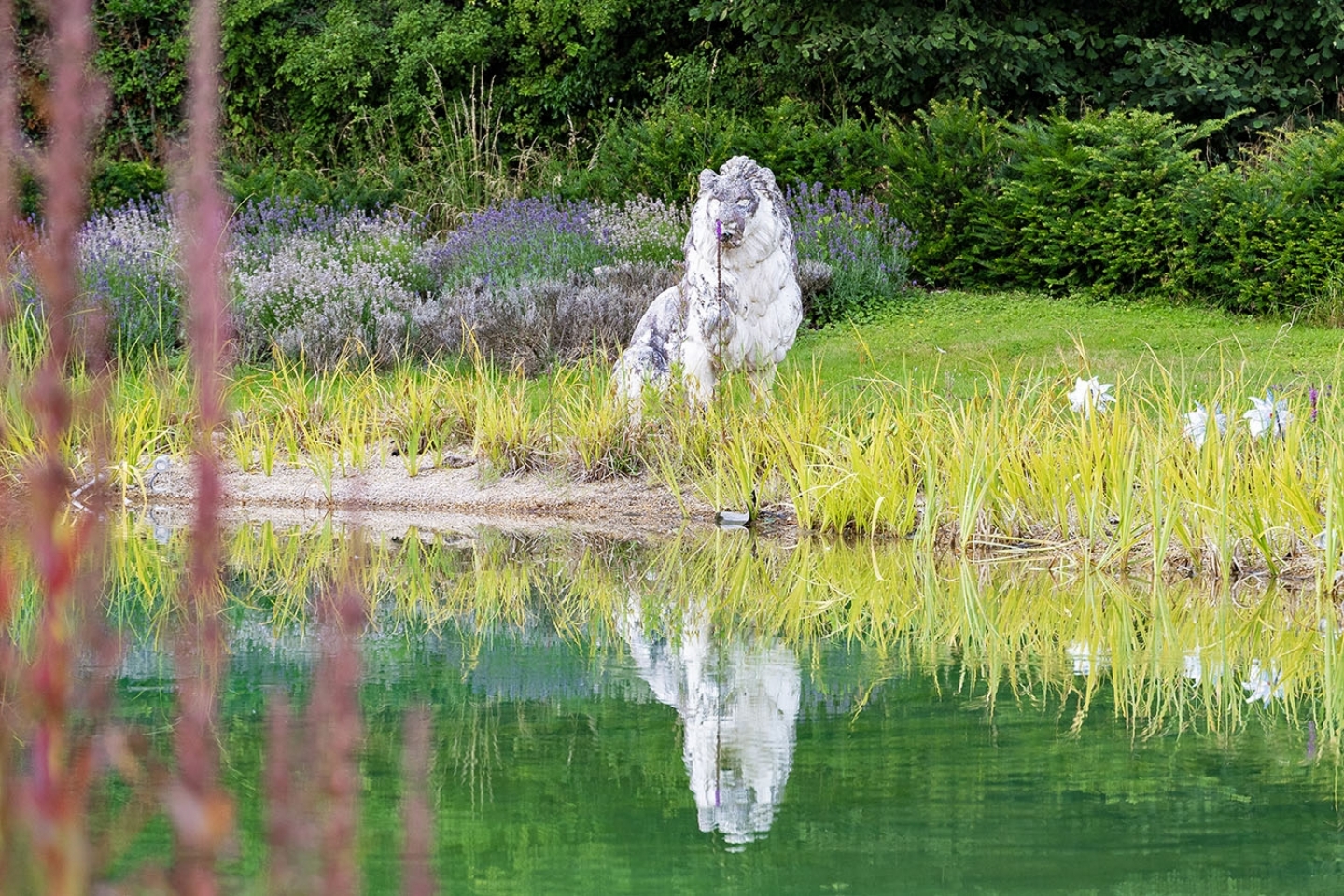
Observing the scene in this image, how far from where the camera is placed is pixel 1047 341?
11.4 meters

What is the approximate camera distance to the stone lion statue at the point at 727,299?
299 inches

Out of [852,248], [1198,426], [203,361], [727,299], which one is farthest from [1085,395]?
[203,361]

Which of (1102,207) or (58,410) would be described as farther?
(1102,207)

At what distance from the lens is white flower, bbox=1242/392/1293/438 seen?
6.68 m

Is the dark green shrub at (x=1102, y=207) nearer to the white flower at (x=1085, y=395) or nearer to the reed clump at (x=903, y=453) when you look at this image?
the reed clump at (x=903, y=453)

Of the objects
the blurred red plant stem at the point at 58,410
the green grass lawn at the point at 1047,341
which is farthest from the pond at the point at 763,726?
the green grass lawn at the point at 1047,341

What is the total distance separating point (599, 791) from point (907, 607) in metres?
2.40

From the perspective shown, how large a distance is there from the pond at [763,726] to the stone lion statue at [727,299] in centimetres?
152

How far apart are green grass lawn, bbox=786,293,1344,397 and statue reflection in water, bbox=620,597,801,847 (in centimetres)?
518

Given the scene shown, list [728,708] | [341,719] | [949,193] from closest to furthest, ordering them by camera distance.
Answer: [341,719] < [728,708] < [949,193]

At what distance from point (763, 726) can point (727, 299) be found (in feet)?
12.8

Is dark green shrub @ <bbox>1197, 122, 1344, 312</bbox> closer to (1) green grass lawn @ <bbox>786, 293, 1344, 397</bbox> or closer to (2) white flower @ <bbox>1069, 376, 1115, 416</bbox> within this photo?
(1) green grass lawn @ <bbox>786, 293, 1344, 397</bbox>

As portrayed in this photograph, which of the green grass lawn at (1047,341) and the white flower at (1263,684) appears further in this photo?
the green grass lawn at (1047,341)

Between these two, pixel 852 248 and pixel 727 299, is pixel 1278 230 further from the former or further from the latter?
pixel 727 299
